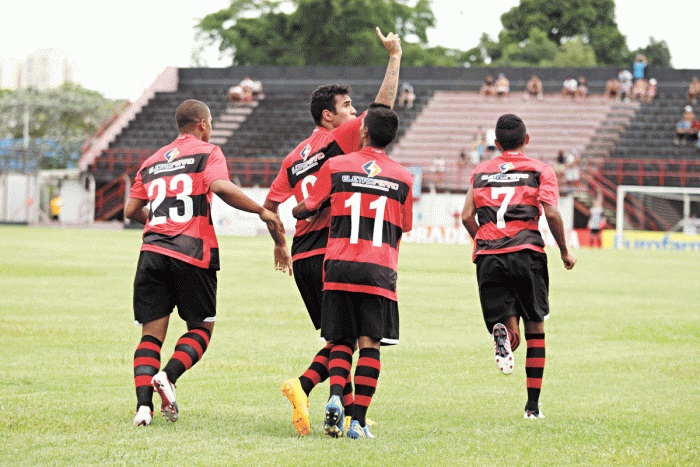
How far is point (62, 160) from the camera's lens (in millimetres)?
61312

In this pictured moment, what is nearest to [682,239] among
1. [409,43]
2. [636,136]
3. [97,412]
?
[636,136]

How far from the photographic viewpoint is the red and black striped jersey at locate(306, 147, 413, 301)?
683cm

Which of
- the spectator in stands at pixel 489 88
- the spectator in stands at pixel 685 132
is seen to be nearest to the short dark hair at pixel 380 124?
the spectator in stands at pixel 685 132

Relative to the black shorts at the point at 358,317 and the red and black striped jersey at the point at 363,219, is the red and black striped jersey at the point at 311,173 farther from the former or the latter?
the black shorts at the point at 358,317

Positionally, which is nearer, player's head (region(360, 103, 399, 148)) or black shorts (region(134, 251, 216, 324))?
player's head (region(360, 103, 399, 148))

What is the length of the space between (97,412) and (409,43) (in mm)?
77662

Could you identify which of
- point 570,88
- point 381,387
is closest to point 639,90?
point 570,88

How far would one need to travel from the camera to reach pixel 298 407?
6695mm

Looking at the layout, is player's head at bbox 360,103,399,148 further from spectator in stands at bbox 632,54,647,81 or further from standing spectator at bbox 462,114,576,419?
spectator in stands at bbox 632,54,647,81

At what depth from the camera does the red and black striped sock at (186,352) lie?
23.6 ft

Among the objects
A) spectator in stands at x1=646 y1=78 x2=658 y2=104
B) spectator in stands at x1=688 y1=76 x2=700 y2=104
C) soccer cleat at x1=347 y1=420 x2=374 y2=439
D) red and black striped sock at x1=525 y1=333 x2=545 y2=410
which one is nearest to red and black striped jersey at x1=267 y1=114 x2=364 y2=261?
soccer cleat at x1=347 y1=420 x2=374 y2=439

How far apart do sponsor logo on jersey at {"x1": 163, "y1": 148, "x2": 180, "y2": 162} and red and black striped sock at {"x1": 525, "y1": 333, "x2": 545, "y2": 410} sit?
8.65 ft

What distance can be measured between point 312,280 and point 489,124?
4769cm

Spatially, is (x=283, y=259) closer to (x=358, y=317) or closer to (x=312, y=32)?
(x=358, y=317)
